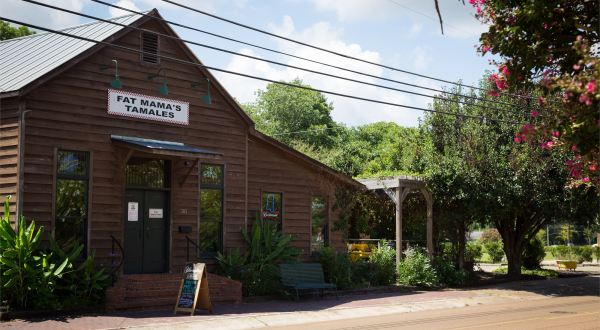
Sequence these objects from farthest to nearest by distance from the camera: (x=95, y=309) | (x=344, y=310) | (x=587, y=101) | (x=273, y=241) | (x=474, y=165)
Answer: (x=474, y=165) < (x=273, y=241) < (x=344, y=310) < (x=95, y=309) < (x=587, y=101)

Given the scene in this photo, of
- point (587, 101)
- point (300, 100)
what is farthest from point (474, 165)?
point (300, 100)

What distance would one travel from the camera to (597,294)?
68.4 ft

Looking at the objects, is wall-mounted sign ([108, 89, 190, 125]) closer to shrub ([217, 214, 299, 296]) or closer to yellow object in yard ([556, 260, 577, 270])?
shrub ([217, 214, 299, 296])

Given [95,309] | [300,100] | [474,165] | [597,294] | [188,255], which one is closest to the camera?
[95,309]

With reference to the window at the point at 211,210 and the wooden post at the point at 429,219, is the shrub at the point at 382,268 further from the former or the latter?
the window at the point at 211,210

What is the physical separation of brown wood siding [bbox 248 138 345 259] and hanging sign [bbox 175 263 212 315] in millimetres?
4891

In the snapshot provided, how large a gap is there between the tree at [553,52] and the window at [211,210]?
36.9 feet

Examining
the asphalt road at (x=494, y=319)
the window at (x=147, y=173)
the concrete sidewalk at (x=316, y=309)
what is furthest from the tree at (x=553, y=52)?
the window at (x=147, y=173)

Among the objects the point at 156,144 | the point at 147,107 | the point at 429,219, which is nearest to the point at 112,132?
the point at 156,144

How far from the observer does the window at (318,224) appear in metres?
21.7

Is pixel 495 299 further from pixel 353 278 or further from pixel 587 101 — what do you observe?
pixel 587 101

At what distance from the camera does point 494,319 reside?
14727mm

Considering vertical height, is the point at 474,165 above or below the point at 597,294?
above

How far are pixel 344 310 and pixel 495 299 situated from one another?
17.7ft
